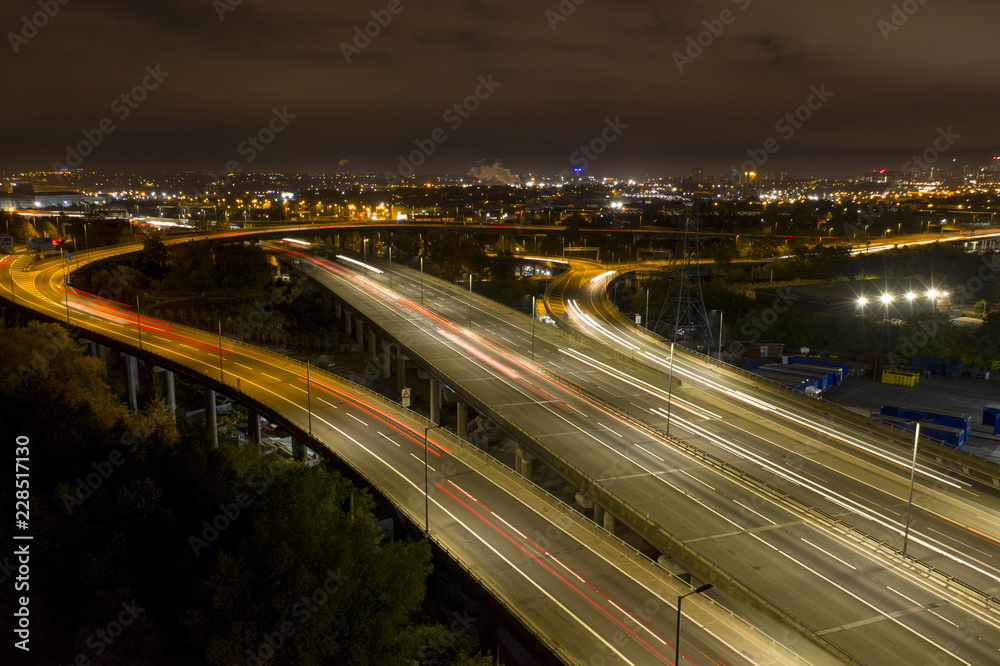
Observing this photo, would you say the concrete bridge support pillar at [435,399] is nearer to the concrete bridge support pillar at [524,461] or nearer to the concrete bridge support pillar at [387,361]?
the concrete bridge support pillar at [524,461]

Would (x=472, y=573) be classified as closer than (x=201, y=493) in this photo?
Yes

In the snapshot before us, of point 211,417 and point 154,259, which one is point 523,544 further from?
point 154,259

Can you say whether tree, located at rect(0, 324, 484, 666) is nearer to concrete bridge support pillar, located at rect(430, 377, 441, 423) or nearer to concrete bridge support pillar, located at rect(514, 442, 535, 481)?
concrete bridge support pillar, located at rect(514, 442, 535, 481)

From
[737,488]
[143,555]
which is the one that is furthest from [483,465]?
[143,555]

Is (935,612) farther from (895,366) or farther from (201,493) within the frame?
(895,366)

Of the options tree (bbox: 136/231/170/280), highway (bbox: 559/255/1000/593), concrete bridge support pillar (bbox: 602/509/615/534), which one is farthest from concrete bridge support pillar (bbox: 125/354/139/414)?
highway (bbox: 559/255/1000/593)

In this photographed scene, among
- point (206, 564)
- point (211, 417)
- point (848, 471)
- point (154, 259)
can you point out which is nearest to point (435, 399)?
point (211, 417)

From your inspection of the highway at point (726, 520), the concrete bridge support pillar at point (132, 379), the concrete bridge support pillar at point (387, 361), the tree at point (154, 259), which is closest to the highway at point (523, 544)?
the highway at point (726, 520)
